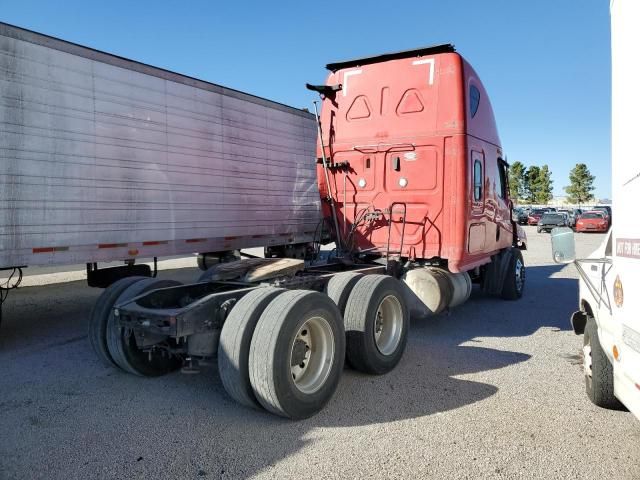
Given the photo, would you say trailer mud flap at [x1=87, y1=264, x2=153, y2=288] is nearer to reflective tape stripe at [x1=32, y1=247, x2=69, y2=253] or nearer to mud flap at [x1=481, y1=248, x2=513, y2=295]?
reflective tape stripe at [x1=32, y1=247, x2=69, y2=253]

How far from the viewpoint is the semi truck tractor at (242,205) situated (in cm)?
421

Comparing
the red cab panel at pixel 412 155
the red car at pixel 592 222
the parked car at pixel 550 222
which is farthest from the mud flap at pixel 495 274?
the parked car at pixel 550 222

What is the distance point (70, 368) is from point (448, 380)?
4.03 m

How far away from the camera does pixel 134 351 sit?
4.73m

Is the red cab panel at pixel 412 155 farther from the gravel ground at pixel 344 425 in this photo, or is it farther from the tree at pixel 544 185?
the tree at pixel 544 185

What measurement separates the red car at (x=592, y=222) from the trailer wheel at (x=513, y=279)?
28.9m

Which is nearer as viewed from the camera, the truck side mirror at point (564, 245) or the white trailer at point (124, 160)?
the truck side mirror at point (564, 245)

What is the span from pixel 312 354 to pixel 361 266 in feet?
9.19

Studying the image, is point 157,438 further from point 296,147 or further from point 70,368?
point 296,147

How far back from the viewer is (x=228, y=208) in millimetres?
9148

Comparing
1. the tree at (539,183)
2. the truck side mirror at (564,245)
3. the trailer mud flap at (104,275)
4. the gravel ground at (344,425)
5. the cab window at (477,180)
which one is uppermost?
the tree at (539,183)

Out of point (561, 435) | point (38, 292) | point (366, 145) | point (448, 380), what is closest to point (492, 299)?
point (366, 145)

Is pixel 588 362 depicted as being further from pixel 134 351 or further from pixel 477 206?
pixel 134 351

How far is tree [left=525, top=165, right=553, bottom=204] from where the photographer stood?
88688 millimetres
